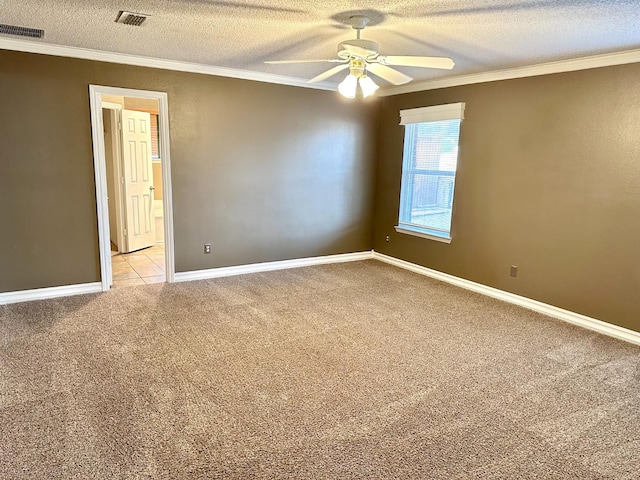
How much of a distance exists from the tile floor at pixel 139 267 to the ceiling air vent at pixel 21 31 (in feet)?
8.24

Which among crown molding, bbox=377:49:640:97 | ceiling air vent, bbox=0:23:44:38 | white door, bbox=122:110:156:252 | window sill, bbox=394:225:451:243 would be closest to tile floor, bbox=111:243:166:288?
white door, bbox=122:110:156:252

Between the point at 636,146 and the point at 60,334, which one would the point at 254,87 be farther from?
the point at 636,146

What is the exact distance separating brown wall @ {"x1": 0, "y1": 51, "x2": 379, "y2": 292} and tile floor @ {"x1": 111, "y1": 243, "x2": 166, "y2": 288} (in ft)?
1.31

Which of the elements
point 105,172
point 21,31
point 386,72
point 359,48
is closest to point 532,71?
point 386,72

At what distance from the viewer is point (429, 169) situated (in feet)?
17.9

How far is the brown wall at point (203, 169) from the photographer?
401 centimetres

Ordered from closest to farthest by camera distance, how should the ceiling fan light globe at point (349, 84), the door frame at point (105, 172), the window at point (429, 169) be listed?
the ceiling fan light globe at point (349, 84) → the door frame at point (105, 172) → the window at point (429, 169)

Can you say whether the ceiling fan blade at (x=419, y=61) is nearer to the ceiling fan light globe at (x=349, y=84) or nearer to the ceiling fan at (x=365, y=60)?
the ceiling fan at (x=365, y=60)

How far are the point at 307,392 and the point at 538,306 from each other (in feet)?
9.31

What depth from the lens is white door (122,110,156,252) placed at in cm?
607

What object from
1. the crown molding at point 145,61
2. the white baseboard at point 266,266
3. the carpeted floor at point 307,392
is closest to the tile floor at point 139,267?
the white baseboard at point 266,266

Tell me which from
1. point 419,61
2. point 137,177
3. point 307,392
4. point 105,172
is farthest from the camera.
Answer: point 137,177

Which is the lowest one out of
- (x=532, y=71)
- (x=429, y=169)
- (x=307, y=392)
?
(x=307, y=392)

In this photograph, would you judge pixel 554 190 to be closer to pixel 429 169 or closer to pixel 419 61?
pixel 429 169
